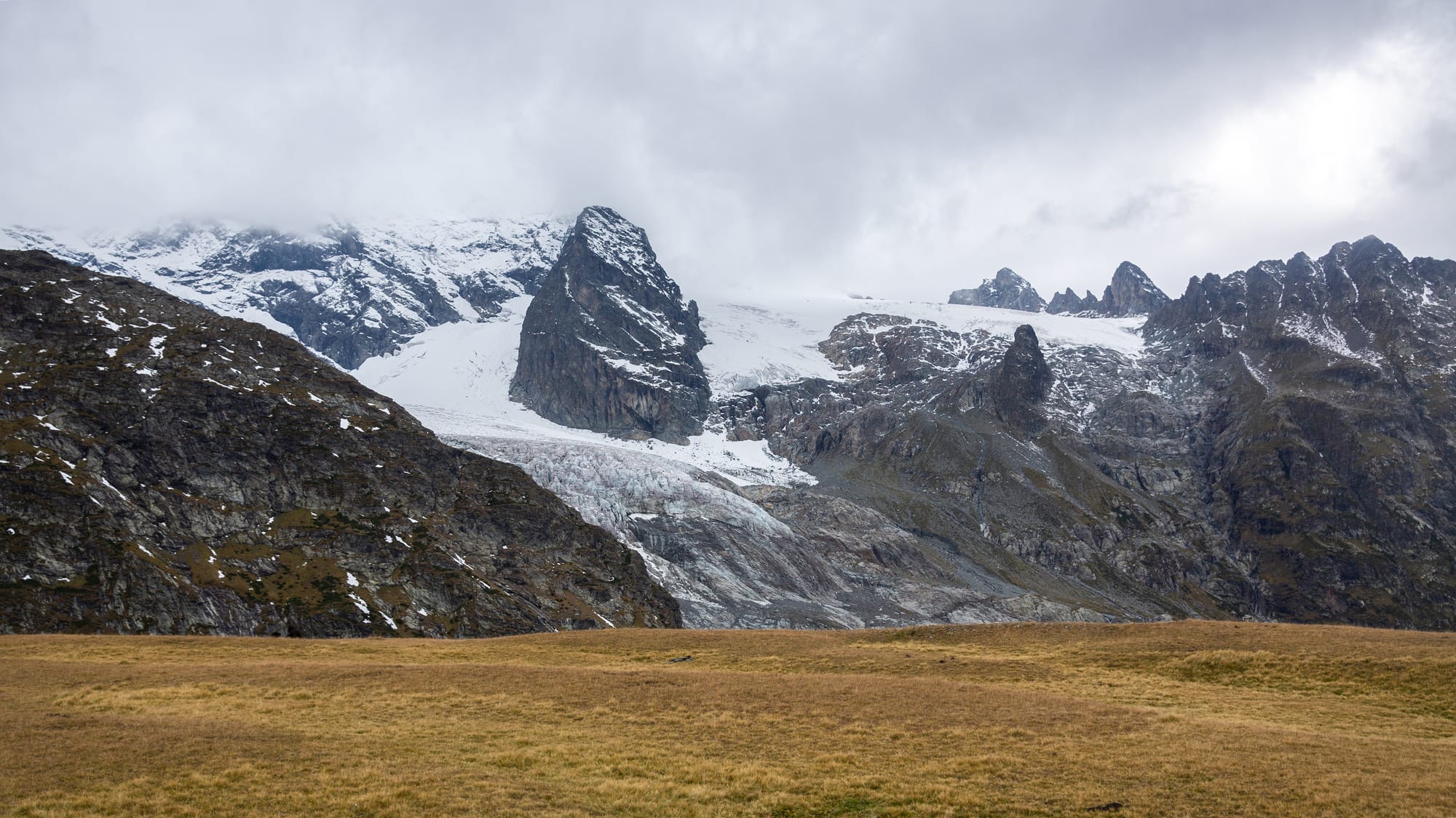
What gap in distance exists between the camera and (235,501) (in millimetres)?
144625

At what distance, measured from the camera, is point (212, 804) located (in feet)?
78.6

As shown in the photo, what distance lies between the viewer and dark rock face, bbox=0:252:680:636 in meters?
114

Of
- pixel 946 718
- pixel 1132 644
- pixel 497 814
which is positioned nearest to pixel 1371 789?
pixel 946 718

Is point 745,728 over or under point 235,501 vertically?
under

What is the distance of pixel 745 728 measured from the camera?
3453cm

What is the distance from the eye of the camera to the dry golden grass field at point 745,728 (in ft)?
83.3

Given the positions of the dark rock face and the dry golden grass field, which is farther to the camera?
the dark rock face

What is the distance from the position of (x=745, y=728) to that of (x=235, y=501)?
137563 millimetres

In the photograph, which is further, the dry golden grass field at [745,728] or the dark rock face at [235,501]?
the dark rock face at [235,501]

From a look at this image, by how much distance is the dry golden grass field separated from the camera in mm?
25391

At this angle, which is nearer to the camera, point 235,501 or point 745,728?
point 745,728

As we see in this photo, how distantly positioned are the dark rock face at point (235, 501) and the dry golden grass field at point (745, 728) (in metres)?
67.6

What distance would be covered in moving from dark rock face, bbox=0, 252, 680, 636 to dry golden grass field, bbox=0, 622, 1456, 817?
222 feet

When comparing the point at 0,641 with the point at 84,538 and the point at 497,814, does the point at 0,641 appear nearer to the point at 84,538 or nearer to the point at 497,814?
the point at 497,814
